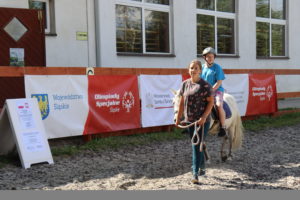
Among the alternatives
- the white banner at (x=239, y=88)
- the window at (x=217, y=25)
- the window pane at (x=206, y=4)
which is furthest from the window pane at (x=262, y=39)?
the white banner at (x=239, y=88)

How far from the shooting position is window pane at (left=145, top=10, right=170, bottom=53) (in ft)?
41.6

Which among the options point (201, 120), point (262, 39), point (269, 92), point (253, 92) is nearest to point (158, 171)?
point (201, 120)

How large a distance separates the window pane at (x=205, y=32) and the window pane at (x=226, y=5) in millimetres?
623

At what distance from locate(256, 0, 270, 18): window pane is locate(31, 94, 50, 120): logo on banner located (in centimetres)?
1151

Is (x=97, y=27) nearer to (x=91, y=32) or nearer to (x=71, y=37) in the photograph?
(x=91, y=32)

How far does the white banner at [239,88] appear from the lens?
1126 centimetres

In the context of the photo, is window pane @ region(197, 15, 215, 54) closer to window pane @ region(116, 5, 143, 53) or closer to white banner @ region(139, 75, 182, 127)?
window pane @ region(116, 5, 143, 53)

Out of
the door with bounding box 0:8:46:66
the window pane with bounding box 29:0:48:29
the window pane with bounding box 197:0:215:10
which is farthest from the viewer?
the window pane with bounding box 197:0:215:10

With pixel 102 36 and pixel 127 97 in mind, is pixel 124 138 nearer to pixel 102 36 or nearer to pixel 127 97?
pixel 127 97

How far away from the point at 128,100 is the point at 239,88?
3.97 metres

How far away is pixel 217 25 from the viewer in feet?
49.6

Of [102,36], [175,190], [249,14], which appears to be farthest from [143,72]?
[249,14]

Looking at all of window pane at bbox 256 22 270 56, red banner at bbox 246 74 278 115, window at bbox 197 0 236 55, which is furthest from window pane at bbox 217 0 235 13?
red banner at bbox 246 74 278 115

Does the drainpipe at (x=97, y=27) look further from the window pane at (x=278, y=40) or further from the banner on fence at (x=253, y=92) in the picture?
the window pane at (x=278, y=40)
